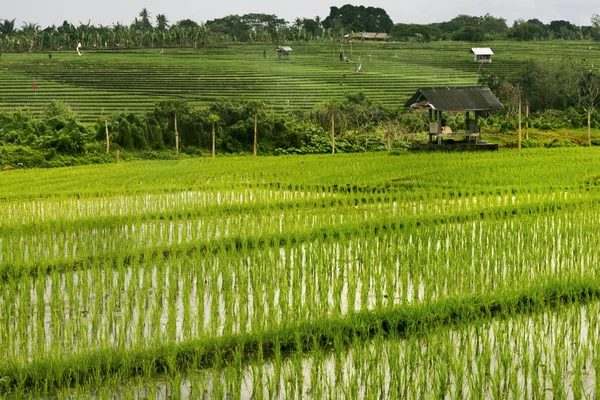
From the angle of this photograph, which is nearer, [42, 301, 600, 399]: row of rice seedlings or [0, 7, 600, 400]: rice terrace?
[42, 301, 600, 399]: row of rice seedlings

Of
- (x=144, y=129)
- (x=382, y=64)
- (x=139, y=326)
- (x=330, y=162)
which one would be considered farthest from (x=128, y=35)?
(x=139, y=326)

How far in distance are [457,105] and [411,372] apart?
15687mm

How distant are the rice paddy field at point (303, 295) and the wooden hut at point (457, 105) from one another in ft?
25.3

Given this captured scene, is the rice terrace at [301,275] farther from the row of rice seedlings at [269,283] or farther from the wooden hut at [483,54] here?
the wooden hut at [483,54]

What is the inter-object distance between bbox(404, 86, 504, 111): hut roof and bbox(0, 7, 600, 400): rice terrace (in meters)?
2.06

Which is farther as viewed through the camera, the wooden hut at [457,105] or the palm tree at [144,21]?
the palm tree at [144,21]

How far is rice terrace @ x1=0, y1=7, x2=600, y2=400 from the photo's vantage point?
409cm

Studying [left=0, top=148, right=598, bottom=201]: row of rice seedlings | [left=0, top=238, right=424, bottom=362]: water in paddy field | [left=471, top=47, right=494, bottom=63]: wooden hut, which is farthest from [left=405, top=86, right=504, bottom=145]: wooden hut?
[left=471, top=47, right=494, bottom=63]: wooden hut

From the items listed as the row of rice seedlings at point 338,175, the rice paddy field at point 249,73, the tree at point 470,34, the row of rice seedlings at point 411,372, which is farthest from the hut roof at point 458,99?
the tree at point 470,34

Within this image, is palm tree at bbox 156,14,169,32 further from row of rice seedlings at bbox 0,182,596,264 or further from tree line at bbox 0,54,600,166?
row of rice seedlings at bbox 0,182,596,264

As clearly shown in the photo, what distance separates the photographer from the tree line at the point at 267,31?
123 feet

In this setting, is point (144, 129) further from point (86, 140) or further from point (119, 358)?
point (119, 358)

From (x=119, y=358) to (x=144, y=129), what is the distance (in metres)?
16.5

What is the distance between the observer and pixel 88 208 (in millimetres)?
10281
